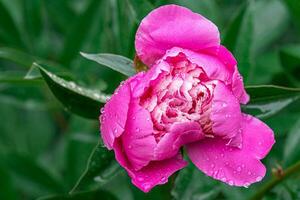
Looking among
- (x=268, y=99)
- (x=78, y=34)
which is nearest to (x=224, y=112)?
(x=268, y=99)

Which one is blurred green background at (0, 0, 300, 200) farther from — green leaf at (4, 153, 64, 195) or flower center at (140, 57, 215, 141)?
flower center at (140, 57, 215, 141)

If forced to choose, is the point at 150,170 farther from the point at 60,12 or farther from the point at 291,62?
the point at 60,12

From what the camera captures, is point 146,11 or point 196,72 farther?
point 146,11

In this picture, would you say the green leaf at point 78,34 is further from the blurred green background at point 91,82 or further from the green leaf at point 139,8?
the green leaf at point 139,8

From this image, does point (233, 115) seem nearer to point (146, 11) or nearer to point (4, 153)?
point (146, 11)

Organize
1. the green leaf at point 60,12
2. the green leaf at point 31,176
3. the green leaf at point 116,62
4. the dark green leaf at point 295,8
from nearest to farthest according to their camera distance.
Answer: the green leaf at point 116,62
the dark green leaf at point 295,8
the green leaf at point 31,176
the green leaf at point 60,12

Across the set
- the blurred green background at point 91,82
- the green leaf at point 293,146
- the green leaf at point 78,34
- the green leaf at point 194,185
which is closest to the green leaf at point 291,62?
the blurred green background at point 91,82

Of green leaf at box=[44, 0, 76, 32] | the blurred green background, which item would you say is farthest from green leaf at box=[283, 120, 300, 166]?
green leaf at box=[44, 0, 76, 32]

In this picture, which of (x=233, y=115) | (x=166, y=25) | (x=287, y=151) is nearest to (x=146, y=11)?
(x=166, y=25)
